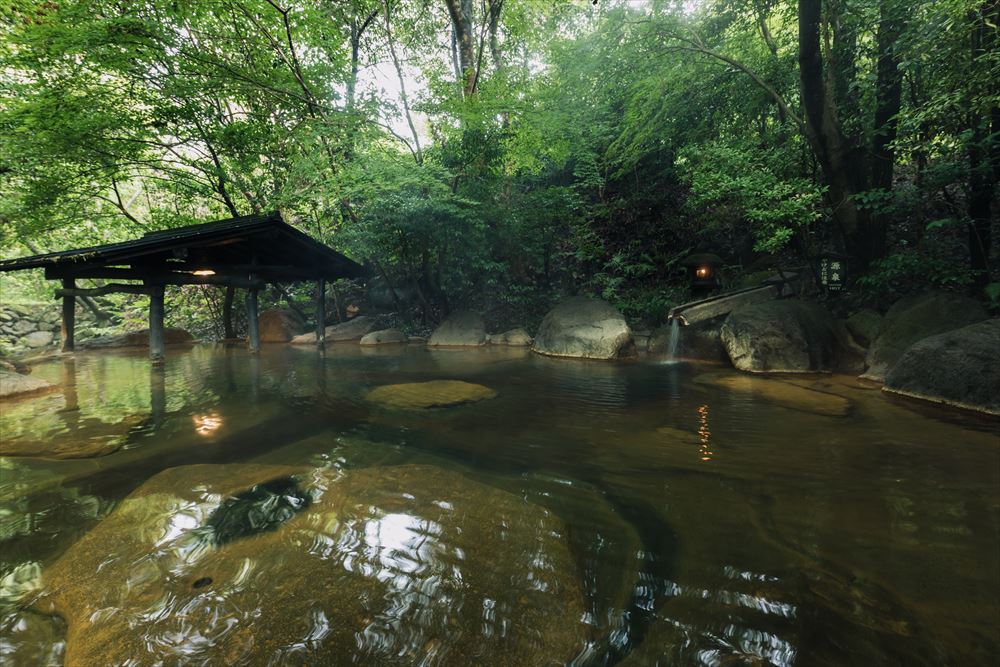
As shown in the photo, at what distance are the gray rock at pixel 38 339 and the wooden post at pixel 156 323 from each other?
1322 cm

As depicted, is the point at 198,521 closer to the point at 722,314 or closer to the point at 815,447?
the point at 815,447

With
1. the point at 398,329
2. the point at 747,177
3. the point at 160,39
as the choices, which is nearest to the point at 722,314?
the point at 747,177

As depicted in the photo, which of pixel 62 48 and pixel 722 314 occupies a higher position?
pixel 62 48

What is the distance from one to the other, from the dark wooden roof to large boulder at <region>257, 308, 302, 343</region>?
149 inches

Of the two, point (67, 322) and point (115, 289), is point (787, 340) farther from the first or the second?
point (67, 322)

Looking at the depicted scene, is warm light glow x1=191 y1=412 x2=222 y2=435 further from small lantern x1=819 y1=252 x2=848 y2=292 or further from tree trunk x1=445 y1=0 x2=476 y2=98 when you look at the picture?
small lantern x1=819 y1=252 x2=848 y2=292

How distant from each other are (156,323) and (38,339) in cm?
1412

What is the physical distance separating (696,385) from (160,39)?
1357 cm

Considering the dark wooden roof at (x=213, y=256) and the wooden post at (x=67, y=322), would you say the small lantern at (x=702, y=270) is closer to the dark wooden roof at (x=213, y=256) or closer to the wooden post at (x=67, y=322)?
the dark wooden roof at (x=213, y=256)

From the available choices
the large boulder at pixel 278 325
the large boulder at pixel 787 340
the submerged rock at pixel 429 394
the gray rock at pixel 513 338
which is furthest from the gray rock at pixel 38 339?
the large boulder at pixel 787 340

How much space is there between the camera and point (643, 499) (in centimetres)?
290

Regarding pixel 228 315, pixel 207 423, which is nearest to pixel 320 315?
pixel 228 315

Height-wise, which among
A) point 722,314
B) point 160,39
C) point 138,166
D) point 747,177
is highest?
point 160,39

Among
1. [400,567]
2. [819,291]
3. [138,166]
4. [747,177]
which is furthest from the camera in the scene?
[138,166]
